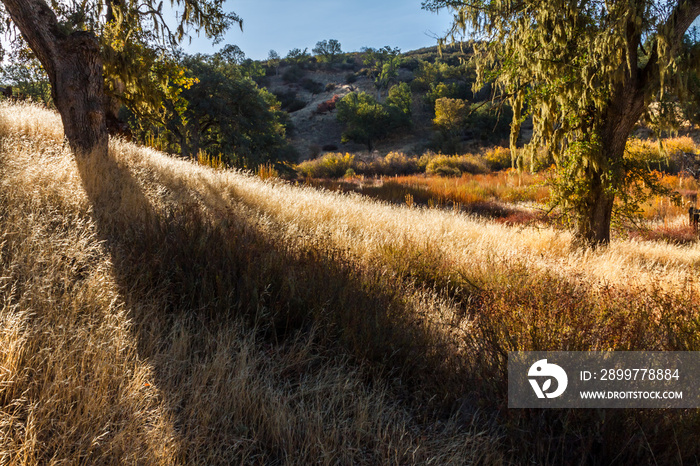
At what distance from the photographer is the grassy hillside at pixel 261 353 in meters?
1.67

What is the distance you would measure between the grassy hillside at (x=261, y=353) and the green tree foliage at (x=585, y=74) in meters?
3.62

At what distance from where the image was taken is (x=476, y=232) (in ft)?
25.4

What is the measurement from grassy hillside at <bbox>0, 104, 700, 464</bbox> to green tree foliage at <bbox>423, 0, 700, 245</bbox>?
3621mm

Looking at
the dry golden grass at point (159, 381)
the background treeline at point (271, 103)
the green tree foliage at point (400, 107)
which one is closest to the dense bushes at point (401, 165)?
the background treeline at point (271, 103)

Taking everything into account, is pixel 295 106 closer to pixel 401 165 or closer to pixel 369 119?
pixel 369 119

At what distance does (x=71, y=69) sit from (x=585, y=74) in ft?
27.9

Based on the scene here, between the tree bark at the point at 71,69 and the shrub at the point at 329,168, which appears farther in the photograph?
the shrub at the point at 329,168

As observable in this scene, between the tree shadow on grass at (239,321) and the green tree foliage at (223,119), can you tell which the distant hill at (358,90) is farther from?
the tree shadow on grass at (239,321)

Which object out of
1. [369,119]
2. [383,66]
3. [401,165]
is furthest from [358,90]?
[401,165]

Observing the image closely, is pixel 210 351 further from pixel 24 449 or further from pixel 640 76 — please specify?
pixel 640 76

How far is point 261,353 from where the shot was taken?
2.35 meters

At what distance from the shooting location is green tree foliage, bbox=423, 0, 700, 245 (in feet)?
17.2

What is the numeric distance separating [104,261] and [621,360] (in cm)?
367

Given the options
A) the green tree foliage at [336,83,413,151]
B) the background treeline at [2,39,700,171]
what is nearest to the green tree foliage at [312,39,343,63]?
the background treeline at [2,39,700,171]
